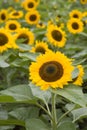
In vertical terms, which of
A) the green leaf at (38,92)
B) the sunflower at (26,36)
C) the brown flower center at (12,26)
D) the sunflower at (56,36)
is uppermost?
the brown flower center at (12,26)

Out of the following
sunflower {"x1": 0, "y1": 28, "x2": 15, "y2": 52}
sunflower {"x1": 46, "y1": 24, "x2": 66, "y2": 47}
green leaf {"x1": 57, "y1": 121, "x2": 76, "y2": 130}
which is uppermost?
sunflower {"x1": 46, "y1": 24, "x2": 66, "y2": 47}

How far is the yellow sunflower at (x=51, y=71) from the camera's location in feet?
5.83

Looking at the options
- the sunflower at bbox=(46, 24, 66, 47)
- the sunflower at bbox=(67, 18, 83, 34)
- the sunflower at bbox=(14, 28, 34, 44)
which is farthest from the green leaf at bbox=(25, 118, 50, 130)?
the sunflower at bbox=(67, 18, 83, 34)

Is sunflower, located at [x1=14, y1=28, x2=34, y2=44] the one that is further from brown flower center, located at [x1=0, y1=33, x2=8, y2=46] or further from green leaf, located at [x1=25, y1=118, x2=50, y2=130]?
green leaf, located at [x1=25, y1=118, x2=50, y2=130]

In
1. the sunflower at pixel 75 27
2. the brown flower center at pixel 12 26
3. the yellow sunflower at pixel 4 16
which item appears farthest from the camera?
the yellow sunflower at pixel 4 16

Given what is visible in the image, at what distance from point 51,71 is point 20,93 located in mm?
204

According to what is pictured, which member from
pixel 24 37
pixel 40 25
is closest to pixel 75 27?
pixel 24 37

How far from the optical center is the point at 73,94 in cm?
173

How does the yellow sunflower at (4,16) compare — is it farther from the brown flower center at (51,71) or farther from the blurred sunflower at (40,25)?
the brown flower center at (51,71)

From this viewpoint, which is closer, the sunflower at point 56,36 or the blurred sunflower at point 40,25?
the sunflower at point 56,36

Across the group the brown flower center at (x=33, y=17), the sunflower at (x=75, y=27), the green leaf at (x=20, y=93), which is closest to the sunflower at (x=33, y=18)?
the brown flower center at (x=33, y=17)

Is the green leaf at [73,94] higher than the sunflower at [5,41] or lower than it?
lower

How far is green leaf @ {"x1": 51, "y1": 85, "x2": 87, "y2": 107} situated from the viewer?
5.54 ft

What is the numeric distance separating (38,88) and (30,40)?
1292mm
